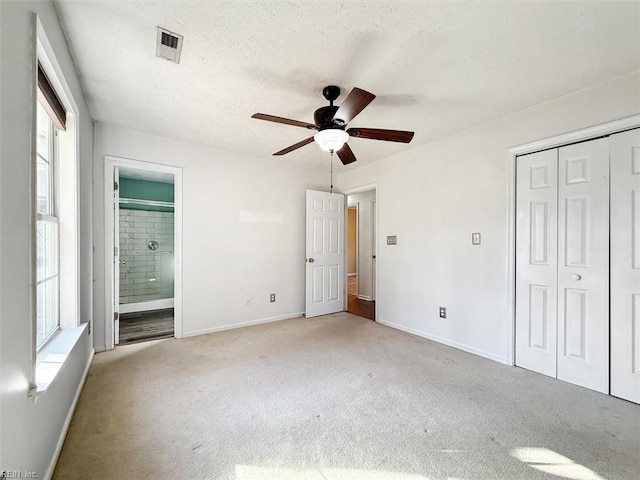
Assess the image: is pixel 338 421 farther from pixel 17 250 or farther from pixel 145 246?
pixel 145 246

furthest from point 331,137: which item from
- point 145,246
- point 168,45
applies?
point 145,246

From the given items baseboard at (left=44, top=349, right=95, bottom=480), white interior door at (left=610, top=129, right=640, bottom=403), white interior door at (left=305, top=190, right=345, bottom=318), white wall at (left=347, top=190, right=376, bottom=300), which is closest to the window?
baseboard at (left=44, top=349, right=95, bottom=480)

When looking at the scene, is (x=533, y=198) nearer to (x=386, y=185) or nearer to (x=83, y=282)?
(x=386, y=185)

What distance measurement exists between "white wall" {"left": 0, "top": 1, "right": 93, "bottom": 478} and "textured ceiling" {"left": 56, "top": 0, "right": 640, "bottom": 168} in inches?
22.8

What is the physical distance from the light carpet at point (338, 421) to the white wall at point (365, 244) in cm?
292

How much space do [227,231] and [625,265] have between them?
4.00m

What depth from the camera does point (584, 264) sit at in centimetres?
236

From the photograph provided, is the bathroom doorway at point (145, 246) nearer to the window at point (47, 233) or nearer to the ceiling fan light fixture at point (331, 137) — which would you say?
the window at point (47, 233)

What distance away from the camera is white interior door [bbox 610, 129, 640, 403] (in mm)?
2115

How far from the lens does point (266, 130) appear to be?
316 cm

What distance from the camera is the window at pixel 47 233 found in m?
1.76

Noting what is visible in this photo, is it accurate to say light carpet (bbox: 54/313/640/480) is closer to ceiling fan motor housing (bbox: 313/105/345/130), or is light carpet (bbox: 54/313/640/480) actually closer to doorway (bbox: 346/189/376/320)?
ceiling fan motor housing (bbox: 313/105/345/130)

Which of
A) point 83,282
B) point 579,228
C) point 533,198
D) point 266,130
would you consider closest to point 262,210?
point 266,130

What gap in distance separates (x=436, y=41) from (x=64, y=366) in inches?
118
